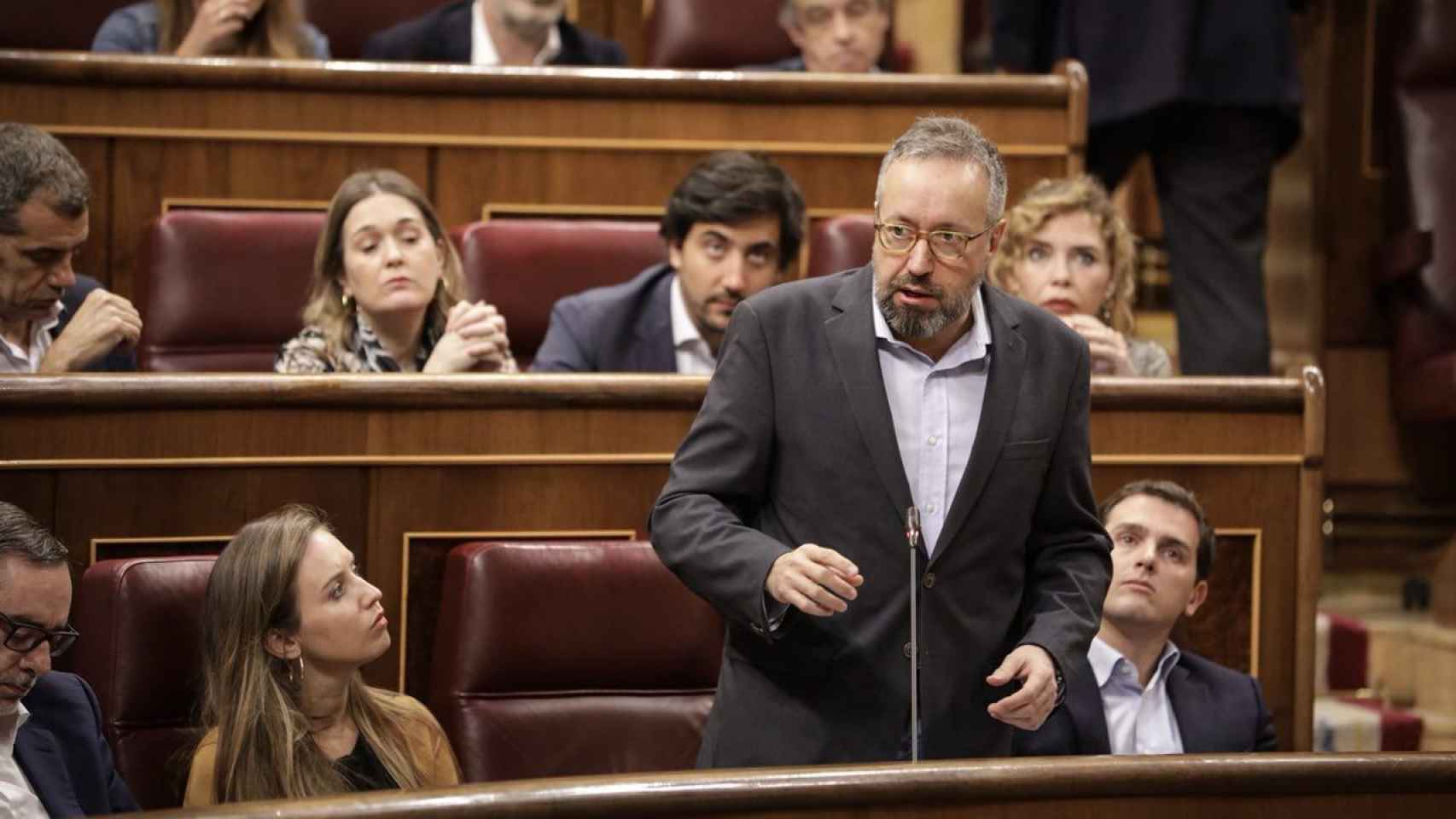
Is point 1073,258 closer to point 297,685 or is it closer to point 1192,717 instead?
point 1192,717

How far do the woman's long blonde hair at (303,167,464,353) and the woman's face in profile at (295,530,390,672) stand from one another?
1.05 feet

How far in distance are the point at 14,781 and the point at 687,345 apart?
566mm

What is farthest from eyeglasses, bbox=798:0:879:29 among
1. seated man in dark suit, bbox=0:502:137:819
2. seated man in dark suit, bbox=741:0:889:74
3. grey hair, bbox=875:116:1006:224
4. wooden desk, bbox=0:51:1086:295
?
seated man in dark suit, bbox=0:502:137:819

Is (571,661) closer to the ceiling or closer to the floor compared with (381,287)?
closer to the floor

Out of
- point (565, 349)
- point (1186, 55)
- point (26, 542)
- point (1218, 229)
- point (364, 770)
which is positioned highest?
point (1186, 55)

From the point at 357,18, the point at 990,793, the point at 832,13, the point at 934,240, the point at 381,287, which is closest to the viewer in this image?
the point at 990,793

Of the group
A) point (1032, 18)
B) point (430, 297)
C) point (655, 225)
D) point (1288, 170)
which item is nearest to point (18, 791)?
point (430, 297)

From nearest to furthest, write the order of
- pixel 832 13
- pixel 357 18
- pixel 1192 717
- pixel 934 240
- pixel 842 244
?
1. pixel 934 240
2. pixel 1192 717
3. pixel 842 244
4. pixel 832 13
5. pixel 357 18

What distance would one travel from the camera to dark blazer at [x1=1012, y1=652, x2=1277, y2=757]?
0.94 m

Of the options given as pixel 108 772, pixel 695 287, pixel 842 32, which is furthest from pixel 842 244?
pixel 108 772

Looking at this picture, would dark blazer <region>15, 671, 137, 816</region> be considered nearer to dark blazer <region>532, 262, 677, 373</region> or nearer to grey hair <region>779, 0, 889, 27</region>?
dark blazer <region>532, 262, 677, 373</region>

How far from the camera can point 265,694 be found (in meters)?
0.84

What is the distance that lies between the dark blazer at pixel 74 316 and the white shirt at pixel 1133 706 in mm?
564

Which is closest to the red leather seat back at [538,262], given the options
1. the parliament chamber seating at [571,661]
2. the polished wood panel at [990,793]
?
the parliament chamber seating at [571,661]
